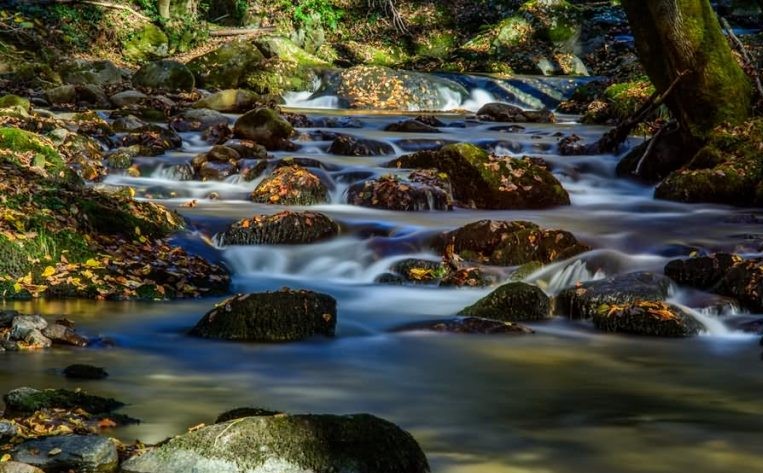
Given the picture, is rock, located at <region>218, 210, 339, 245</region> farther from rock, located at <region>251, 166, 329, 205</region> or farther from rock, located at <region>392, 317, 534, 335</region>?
rock, located at <region>392, 317, 534, 335</region>

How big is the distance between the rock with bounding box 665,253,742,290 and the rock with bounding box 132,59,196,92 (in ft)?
49.1

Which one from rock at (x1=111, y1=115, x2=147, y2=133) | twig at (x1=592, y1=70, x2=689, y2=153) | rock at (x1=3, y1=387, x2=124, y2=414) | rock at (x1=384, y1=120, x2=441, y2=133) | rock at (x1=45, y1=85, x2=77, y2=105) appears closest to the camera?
rock at (x1=3, y1=387, x2=124, y2=414)

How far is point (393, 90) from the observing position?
23344 millimetres

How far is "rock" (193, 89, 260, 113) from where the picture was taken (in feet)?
64.0

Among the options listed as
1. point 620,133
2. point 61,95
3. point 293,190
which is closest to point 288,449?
point 293,190

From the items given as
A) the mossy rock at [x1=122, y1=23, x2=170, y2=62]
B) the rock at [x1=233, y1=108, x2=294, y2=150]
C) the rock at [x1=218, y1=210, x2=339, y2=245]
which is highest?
the mossy rock at [x1=122, y1=23, x2=170, y2=62]

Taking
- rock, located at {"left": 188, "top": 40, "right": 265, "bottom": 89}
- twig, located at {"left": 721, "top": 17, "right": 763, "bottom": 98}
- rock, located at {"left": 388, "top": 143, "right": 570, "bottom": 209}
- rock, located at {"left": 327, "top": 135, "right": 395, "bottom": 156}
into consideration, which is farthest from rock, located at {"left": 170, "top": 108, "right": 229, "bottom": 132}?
twig, located at {"left": 721, "top": 17, "right": 763, "bottom": 98}

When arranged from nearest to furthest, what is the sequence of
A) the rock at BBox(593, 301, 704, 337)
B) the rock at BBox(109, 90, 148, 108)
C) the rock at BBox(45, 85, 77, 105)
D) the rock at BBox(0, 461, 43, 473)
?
the rock at BBox(0, 461, 43, 473) → the rock at BBox(593, 301, 704, 337) → the rock at BBox(45, 85, 77, 105) → the rock at BBox(109, 90, 148, 108)

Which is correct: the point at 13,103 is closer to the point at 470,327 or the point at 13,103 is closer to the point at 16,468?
the point at 470,327

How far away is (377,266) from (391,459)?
5849mm

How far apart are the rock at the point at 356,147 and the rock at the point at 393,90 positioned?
280 inches

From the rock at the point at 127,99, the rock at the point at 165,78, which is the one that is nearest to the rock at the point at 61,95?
the rock at the point at 127,99

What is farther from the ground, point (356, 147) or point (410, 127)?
point (410, 127)

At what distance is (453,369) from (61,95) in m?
14.6
